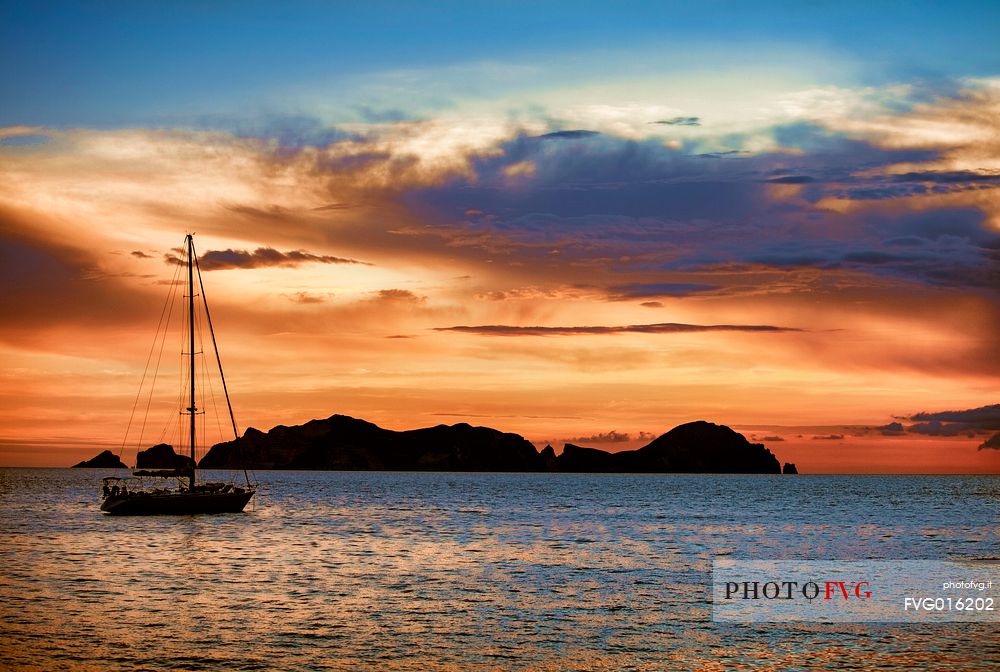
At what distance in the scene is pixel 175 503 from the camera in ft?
293

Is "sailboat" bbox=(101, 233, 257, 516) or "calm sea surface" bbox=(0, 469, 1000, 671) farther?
"sailboat" bbox=(101, 233, 257, 516)

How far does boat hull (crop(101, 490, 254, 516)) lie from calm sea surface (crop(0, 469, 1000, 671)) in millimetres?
4000

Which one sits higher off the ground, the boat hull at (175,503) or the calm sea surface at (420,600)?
the boat hull at (175,503)

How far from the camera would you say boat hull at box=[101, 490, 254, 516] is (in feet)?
294

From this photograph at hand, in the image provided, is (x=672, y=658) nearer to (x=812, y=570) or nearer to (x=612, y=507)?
(x=812, y=570)

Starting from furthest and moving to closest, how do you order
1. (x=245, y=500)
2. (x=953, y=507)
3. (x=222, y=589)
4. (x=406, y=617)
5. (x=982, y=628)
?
(x=953, y=507) < (x=245, y=500) < (x=222, y=589) < (x=406, y=617) < (x=982, y=628)

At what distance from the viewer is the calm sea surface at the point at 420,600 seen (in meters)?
31.5

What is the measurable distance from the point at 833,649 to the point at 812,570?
22.9m

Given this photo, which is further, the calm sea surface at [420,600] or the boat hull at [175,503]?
the boat hull at [175,503]

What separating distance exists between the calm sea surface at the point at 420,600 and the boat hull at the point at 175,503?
4000 mm

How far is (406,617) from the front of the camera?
38.5 metres

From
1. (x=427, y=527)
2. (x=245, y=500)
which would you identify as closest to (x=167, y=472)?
(x=245, y=500)

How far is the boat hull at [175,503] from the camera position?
3529 inches

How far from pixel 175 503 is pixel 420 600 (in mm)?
53724
